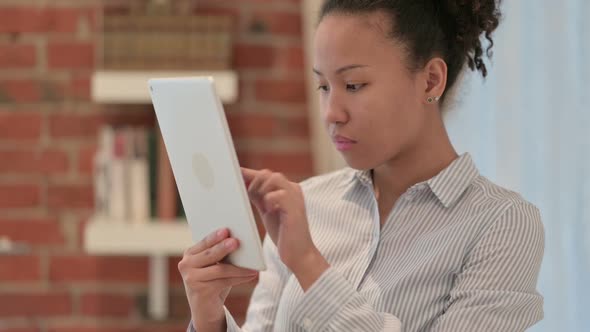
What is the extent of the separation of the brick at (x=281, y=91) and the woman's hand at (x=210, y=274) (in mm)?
1289

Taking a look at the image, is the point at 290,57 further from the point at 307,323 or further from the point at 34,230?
the point at 307,323

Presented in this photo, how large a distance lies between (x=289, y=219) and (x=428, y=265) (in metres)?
0.22

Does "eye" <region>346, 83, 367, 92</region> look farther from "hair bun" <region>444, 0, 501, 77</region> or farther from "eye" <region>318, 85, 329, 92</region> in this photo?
"hair bun" <region>444, 0, 501, 77</region>

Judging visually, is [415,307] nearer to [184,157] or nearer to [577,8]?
[184,157]

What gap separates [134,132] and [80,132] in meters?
0.26

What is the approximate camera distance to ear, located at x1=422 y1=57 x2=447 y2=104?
1.31 metres

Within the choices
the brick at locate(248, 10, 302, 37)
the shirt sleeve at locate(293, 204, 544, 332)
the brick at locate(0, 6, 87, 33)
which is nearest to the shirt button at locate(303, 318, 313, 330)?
the shirt sleeve at locate(293, 204, 544, 332)

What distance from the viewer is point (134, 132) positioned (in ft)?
7.52

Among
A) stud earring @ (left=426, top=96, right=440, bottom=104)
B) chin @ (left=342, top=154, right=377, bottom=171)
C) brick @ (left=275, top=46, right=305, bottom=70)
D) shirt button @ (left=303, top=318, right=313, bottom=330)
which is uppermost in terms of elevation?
stud earring @ (left=426, top=96, right=440, bottom=104)

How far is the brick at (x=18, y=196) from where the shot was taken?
248cm

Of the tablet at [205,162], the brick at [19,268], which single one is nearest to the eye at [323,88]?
the tablet at [205,162]

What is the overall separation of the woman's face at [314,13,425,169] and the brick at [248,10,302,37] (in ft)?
3.99

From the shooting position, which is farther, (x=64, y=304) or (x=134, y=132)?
(x=64, y=304)

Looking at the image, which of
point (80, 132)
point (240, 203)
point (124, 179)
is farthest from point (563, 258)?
point (80, 132)
